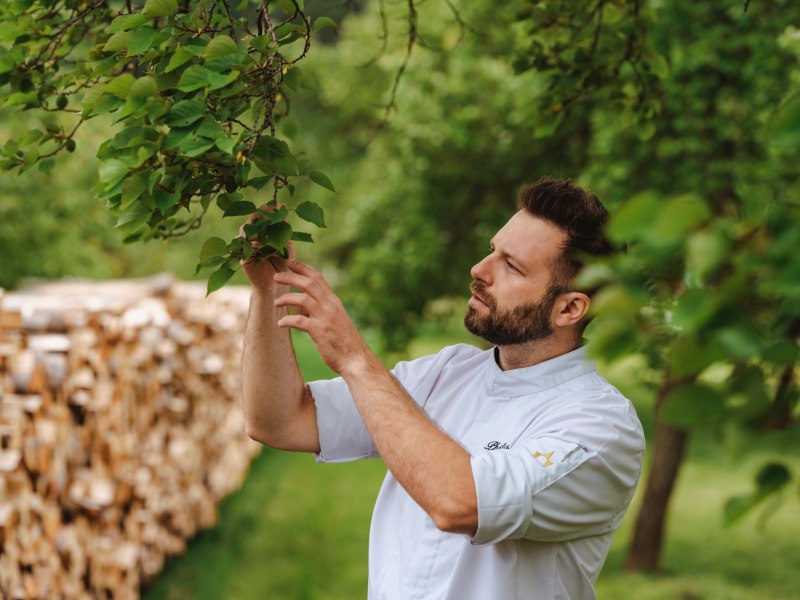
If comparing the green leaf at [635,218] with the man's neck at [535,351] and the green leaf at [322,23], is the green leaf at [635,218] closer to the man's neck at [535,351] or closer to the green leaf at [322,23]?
the green leaf at [322,23]

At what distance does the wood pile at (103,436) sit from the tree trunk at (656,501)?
3489 mm

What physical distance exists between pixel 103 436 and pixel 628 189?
385 cm

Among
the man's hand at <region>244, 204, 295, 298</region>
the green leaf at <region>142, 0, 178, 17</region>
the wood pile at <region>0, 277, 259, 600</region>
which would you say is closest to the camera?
the green leaf at <region>142, 0, 178, 17</region>

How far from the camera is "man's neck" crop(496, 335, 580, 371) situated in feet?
7.47

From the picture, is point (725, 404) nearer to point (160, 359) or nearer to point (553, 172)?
point (160, 359)

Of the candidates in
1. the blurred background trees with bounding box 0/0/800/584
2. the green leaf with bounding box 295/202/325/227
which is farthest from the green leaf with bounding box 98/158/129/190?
the blurred background trees with bounding box 0/0/800/584

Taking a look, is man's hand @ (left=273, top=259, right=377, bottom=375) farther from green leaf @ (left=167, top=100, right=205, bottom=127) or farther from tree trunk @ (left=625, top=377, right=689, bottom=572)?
tree trunk @ (left=625, top=377, right=689, bottom=572)

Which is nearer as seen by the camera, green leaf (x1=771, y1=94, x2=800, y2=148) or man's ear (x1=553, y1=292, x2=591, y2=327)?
green leaf (x1=771, y1=94, x2=800, y2=148)

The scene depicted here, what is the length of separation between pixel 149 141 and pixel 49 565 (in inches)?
117

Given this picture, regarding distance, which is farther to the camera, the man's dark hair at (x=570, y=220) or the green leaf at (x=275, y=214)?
the man's dark hair at (x=570, y=220)

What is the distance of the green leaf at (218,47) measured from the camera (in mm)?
1601

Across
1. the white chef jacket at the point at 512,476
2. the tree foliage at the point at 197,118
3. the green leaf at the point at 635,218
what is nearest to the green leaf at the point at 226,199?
the tree foliage at the point at 197,118

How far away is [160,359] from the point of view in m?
6.09

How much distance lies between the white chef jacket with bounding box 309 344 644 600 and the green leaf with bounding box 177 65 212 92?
0.82m
